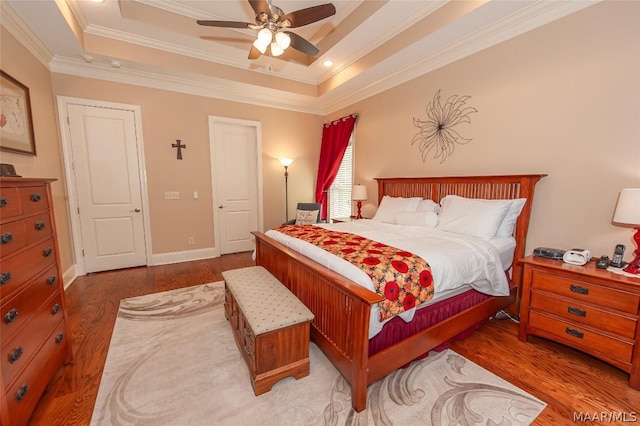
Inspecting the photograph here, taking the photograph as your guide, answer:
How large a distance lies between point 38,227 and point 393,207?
3201 mm

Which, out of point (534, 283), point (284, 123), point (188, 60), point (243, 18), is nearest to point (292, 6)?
point (243, 18)

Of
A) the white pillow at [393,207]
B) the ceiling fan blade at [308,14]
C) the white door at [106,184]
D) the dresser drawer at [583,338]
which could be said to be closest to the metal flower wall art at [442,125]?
the white pillow at [393,207]

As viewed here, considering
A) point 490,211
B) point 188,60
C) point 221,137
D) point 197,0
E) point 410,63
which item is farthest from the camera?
point 221,137

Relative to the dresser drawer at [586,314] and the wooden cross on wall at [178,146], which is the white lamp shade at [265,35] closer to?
the wooden cross on wall at [178,146]

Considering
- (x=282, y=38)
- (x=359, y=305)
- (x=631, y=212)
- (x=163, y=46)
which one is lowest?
(x=359, y=305)

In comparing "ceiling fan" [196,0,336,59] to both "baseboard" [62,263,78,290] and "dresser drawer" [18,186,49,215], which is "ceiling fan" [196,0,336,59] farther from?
"baseboard" [62,263,78,290]

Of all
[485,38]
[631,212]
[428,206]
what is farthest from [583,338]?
[485,38]

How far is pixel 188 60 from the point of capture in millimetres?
3670

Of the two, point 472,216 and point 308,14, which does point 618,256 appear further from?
point 308,14

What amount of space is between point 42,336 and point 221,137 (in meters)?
3.55

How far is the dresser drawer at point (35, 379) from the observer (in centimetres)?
126

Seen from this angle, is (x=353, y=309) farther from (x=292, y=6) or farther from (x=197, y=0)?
(x=197, y=0)

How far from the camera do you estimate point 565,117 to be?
226cm

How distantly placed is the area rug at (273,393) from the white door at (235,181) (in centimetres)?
260
